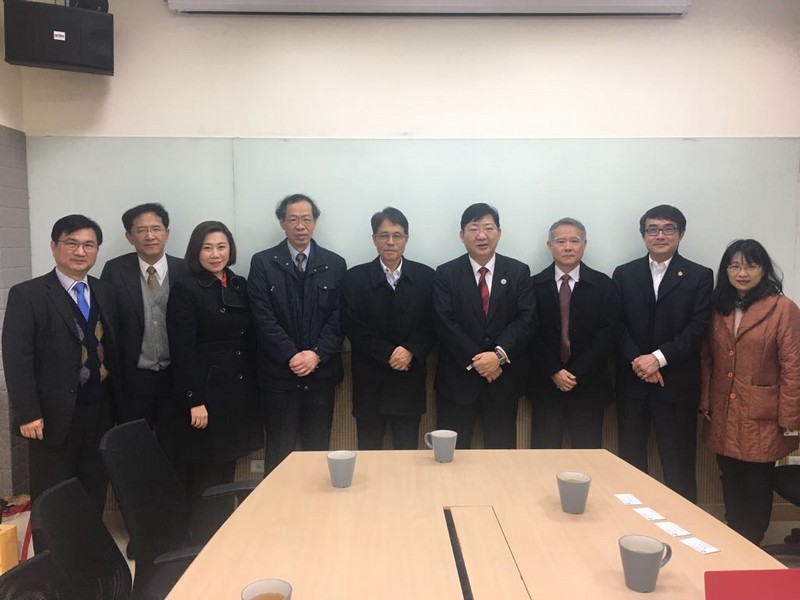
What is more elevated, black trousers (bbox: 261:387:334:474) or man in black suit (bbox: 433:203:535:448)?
man in black suit (bbox: 433:203:535:448)

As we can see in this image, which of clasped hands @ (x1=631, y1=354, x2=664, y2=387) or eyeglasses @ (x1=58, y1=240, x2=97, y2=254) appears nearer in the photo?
eyeglasses @ (x1=58, y1=240, x2=97, y2=254)

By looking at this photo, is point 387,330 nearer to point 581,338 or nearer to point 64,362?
point 581,338

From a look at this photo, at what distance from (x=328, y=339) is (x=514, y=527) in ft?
6.48

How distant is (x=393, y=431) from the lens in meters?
3.57

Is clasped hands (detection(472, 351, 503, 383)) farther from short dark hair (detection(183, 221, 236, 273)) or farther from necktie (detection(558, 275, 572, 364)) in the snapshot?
short dark hair (detection(183, 221, 236, 273))

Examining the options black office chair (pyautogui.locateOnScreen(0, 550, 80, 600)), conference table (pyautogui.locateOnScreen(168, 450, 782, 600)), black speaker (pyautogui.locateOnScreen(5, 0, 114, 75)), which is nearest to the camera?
black office chair (pyautogui.locateOnScreen(0, 550, 80, 600))

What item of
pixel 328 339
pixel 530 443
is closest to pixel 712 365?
pixel 530 443

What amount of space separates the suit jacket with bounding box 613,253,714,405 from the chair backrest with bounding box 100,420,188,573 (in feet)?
8.38

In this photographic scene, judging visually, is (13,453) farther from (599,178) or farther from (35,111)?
(599,178)

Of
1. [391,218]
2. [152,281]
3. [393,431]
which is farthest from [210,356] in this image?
[391,218]

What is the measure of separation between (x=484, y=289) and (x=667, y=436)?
1362mm

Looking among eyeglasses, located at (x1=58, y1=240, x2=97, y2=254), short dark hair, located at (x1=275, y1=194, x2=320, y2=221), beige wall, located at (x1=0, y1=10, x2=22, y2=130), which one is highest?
beige wall, located at (x1=0, y1=10, x2=22, y2=130)

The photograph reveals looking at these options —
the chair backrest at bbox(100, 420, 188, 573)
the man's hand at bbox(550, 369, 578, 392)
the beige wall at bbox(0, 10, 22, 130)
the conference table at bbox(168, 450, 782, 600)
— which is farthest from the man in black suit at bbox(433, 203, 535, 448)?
the beige wall at bbox(0, 10, 22, 130)

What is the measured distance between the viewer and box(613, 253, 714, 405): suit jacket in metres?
3.31
